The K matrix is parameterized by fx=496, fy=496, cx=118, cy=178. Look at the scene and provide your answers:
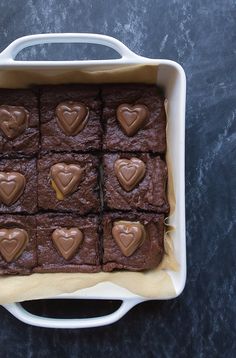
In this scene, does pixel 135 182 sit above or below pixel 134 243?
above

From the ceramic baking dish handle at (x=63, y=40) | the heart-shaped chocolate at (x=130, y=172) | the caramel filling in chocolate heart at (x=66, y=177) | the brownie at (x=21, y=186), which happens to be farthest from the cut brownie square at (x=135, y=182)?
the ceramic baking dish handle at (x=63, y=40)

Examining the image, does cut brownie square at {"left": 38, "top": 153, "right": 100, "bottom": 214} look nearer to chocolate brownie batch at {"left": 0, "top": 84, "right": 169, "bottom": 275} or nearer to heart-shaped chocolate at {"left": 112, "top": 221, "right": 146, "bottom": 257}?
chocolate brownie batch at {"left": 0, "top": 84, "right": 169, "bottom": 275}

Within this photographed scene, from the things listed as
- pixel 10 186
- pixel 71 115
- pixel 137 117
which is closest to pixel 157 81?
pixel 137 117

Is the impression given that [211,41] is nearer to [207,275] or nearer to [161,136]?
[161,136]

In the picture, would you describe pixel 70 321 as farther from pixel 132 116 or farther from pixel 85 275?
pixel 132 116

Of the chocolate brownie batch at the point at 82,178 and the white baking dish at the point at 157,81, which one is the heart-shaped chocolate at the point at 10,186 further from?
the white baking dish at the point at 157,81

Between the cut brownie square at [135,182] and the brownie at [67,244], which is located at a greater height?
the cut brownie square at [135,182]

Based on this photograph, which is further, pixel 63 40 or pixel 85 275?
pixel 85 275
